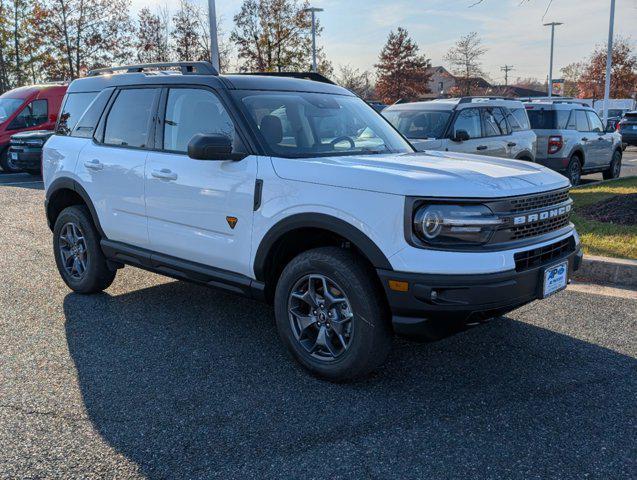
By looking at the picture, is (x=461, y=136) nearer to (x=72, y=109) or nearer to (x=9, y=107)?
(x=72, y=109)

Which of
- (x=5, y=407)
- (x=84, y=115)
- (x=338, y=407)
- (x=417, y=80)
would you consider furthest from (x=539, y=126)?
(x=417, y=80)

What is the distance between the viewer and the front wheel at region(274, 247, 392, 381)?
3.49 metres

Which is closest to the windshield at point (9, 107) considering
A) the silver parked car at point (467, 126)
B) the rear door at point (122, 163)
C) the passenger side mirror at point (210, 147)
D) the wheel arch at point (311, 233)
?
the silver parked car at point (467, 126)

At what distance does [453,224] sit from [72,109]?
4177mm

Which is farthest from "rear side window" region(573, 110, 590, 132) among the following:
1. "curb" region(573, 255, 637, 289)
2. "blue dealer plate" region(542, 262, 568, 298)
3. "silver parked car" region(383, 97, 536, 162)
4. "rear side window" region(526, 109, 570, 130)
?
"blue dealer plate" region(542, 262, 568, 298)

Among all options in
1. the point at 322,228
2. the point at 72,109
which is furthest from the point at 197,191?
the point at 72,109

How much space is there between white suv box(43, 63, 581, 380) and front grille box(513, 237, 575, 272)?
12 millimetres

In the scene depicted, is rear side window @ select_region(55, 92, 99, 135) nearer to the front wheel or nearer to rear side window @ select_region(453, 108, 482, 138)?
the front wheel

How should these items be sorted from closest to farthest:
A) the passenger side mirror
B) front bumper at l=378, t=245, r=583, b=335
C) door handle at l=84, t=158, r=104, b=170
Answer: front bumper at l=378, t=245, r=583, b=335, the passenger side mirror, door handle at l=84, t=158, r=104, b=170

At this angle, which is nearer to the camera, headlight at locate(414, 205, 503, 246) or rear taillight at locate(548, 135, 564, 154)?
headlight at locate(414, 205, 503, 246)

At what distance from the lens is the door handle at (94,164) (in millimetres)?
5137

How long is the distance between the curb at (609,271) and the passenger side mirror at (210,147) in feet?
12.7

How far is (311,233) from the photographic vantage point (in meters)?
3.87

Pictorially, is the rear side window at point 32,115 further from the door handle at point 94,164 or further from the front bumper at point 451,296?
the front bumper at point 451,296
